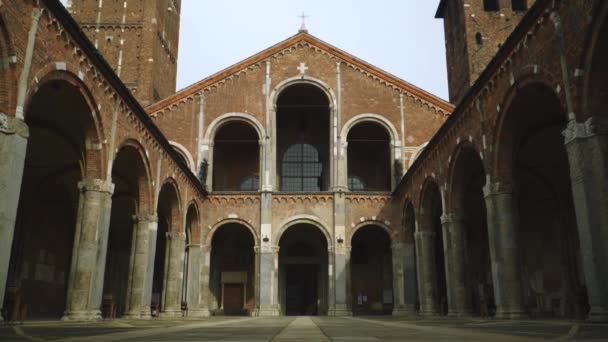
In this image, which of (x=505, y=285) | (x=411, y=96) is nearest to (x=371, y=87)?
(x=411, y=96)

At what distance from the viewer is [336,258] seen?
79.9 ft

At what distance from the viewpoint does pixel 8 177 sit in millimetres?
9539

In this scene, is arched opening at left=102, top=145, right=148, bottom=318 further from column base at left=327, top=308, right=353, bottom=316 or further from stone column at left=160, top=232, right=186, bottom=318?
column base at left=327, top=308, right=353, bottom=316

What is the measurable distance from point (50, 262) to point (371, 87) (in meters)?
17.1

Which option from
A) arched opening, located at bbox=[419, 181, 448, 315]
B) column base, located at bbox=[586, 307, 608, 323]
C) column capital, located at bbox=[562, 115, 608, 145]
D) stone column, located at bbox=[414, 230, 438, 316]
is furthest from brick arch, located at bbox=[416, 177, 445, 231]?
column base, located at bbox=[586, 307, 608, 323]

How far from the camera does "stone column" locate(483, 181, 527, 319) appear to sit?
13312 mm

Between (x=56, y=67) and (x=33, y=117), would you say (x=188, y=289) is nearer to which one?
(x=33, y=117)

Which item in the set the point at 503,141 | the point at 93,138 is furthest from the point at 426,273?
the point at 93,138

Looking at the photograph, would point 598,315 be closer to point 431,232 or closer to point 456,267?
point 456,267

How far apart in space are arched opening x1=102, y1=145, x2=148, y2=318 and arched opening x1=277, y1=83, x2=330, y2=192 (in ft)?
27.7

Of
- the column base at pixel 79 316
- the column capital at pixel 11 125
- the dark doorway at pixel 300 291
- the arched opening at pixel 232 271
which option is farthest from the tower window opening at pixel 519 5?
the column capital at pixel 11 125

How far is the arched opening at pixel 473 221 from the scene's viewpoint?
672 inches

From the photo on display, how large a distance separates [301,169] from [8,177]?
2058 centimetres

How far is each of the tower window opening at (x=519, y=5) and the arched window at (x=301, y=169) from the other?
14.4 m
